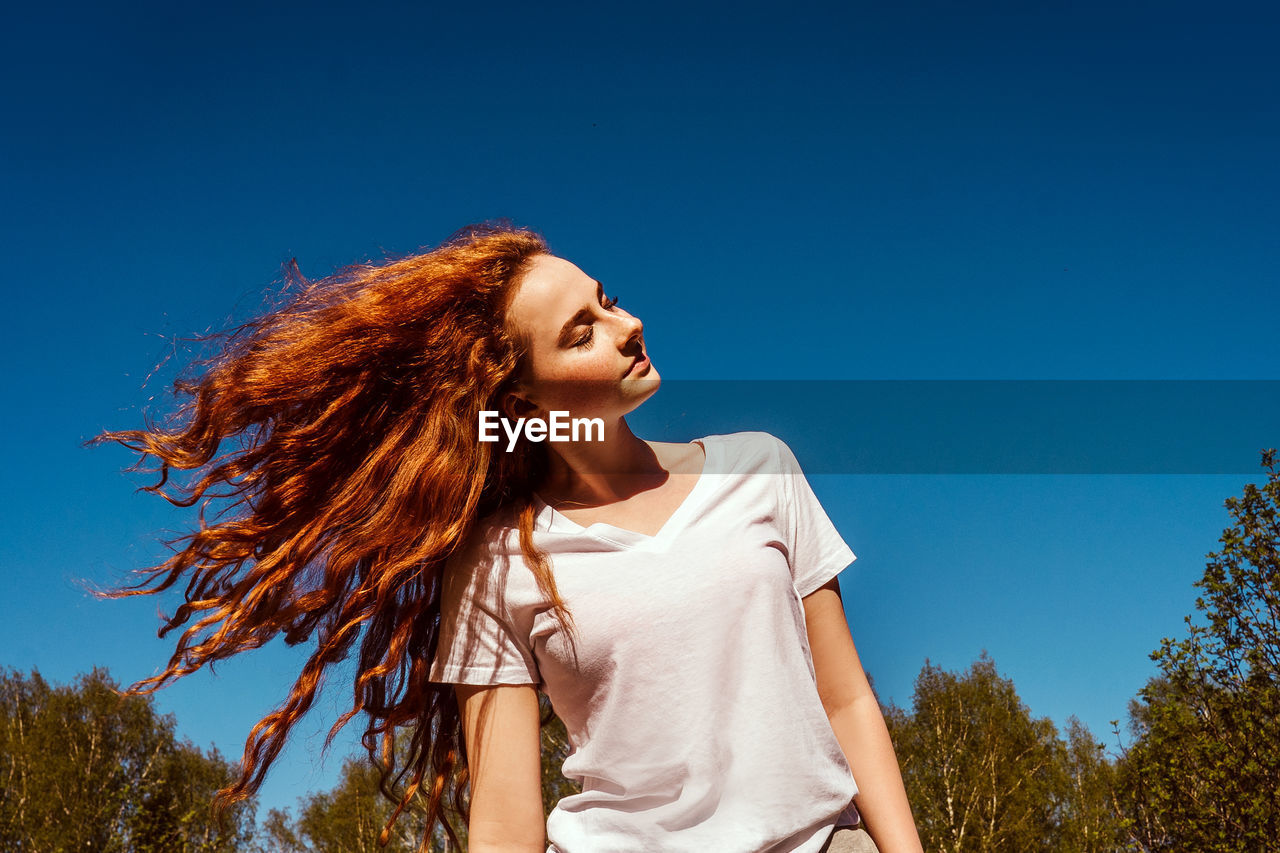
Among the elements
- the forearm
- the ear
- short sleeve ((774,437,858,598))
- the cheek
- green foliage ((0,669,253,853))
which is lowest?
the forearm

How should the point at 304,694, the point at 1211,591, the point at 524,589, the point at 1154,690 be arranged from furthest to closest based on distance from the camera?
the point at 1154,690 → the point at 1211,591 → the point at 304,694 → the point at 524,589

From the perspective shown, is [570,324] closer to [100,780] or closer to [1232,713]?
[1232,713]

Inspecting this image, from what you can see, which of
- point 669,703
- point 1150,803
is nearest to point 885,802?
point 669,703

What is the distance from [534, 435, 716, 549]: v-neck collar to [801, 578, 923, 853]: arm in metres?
0.39

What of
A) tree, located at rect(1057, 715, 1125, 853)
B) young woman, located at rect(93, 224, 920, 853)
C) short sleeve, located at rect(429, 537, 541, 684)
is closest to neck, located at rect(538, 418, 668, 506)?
young woman, located at rect(93, 224, 920, 853)

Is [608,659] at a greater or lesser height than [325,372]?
lesser

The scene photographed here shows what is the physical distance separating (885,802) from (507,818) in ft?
2.96

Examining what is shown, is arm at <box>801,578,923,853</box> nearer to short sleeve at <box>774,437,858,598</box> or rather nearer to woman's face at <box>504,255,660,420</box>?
short sleeve at <box>774,437,858,598</box>

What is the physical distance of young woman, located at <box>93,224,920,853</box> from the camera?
7.29ft

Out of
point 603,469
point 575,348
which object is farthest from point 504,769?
point 575,348

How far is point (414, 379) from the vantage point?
2678 millimetres

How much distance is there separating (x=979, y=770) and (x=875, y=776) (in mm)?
22297

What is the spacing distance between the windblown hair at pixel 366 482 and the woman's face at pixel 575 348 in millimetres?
63

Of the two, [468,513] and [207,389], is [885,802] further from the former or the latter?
[207,389]
